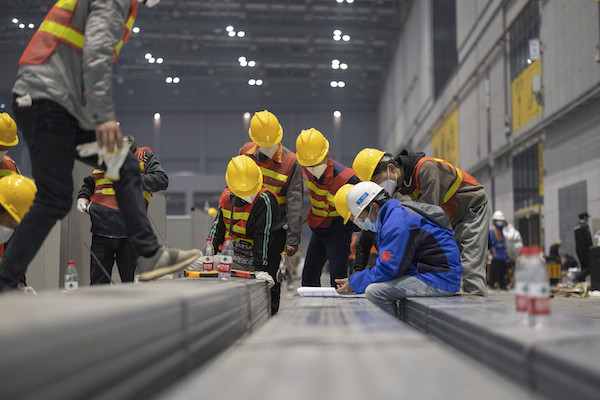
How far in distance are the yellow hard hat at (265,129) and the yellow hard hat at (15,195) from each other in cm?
179

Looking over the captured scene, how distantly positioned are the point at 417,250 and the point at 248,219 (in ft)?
4.90

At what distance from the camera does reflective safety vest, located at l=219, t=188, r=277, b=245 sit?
4.35 metres

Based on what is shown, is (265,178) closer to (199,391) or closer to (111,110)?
(111,110)

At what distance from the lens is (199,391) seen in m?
1.02

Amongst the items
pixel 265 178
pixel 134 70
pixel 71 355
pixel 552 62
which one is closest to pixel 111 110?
pixel 71 355

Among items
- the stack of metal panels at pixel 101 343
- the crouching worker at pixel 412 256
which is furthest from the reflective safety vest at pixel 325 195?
the stack of metal panels at pixel 101 343

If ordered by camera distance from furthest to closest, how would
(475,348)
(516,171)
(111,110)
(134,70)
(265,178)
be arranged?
(134,70), (516,171), (265,178), (111,110), (475,348)

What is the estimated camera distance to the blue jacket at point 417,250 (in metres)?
3.12

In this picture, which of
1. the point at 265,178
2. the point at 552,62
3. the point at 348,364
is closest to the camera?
the point at 348,364

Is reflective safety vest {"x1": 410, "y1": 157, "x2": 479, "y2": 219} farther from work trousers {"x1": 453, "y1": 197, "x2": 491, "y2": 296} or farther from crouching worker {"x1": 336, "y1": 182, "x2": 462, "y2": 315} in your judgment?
crouching worker {"x1": 336, "y1": 182, "x2": 462, "y2": 315}

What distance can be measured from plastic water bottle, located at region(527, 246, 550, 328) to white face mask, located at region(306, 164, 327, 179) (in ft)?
10.4

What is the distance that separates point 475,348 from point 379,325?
29 cm

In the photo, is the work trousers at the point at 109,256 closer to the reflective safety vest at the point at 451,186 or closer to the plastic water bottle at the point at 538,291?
the reflective safety vest at the point at 451,186

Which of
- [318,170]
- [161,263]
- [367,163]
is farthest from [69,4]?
[318,170]
